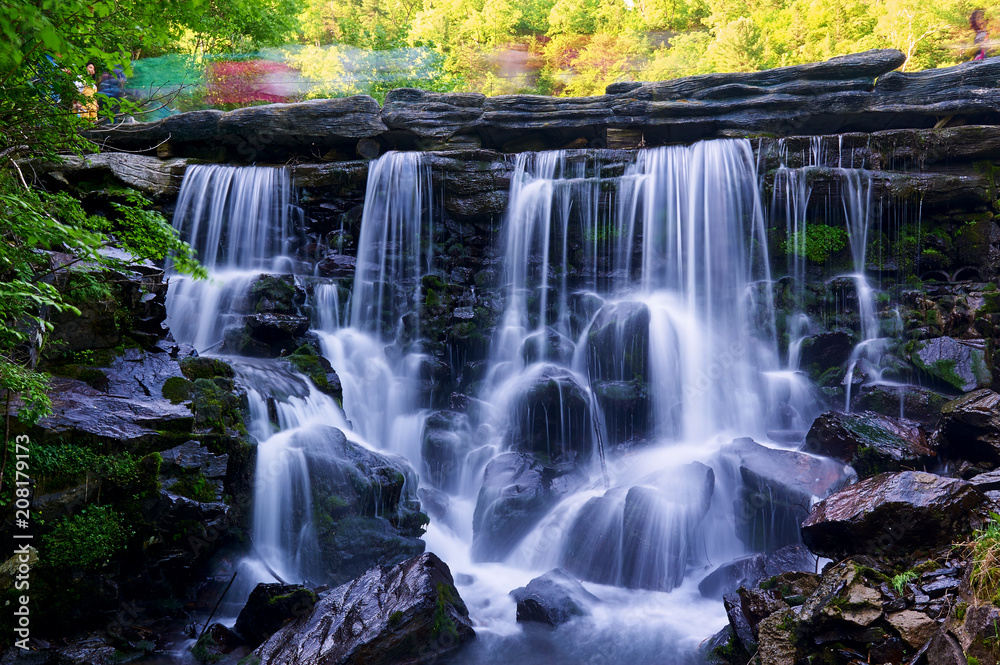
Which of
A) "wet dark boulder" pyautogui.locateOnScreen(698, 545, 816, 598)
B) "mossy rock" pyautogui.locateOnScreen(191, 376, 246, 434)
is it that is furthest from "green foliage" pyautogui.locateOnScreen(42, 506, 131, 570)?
"wet dark boulder" pyautogui.locateOnScreen(698, 545, 816, 598)

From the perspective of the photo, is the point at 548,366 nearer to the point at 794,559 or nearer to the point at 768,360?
the point at 768,360

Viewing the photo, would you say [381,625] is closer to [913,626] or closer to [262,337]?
[913,626]

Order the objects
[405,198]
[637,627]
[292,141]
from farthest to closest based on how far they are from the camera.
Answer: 1. [292,141]
2. [405,198]
3. [637,627]

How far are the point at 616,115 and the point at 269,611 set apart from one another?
13.2 m

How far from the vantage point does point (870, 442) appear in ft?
26.1

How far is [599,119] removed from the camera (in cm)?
1491

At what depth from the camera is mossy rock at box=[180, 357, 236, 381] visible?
7793mm

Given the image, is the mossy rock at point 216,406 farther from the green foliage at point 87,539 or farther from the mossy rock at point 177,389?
the green foliage at point 87,539

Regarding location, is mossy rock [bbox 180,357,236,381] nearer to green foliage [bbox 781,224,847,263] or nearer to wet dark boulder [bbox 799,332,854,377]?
wet dark boulder [bbox 799,332,854,377]

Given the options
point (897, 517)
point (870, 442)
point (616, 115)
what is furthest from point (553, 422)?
point (616, 115)

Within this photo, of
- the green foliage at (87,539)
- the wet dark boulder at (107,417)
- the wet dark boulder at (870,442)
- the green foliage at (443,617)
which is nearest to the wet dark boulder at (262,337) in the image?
the wet dark boulder at (107,417)

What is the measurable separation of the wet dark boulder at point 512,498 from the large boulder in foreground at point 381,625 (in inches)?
81.7

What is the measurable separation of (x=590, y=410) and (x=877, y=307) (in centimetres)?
681

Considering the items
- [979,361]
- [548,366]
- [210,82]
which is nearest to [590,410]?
[548,366]
